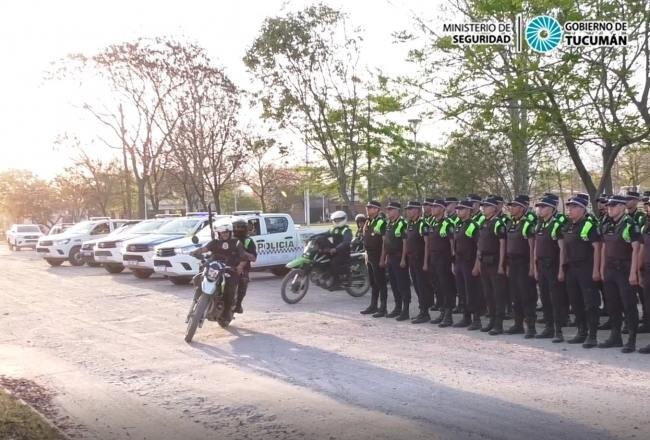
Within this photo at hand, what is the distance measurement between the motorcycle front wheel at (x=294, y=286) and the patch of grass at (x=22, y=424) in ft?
24.2

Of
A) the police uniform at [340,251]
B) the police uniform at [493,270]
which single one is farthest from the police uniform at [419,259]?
the police uniform at [340,251]

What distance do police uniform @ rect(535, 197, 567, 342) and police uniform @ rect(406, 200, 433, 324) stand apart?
6.88 feet

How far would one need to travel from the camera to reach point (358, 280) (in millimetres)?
14398

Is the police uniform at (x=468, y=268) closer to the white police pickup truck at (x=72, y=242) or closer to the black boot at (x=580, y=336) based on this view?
the black boot at (x=580, y=336)

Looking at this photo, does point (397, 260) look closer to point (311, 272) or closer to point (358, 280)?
point (311, 272)

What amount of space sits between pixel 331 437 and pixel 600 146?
38.0ft

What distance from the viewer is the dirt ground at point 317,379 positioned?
5680mm

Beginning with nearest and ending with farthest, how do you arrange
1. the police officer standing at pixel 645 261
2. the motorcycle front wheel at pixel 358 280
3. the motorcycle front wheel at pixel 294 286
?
the police officer standing at pixel 645 261, the motorcycle front wheel at pixel 294 286, the motorcycle front wheel at pixel 358 280

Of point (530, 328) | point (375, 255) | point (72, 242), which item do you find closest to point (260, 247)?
point (375, 255)

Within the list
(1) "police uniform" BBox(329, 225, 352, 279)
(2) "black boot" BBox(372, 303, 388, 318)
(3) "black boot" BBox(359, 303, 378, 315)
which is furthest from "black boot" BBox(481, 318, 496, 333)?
(1) "police uniform" BBox(329, 225, 352, 279)

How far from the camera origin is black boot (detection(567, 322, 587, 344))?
29.5 feet

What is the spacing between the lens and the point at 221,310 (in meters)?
10.5

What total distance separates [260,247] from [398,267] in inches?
283

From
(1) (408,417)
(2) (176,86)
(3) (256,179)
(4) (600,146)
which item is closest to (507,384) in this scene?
(1) (408,417)
